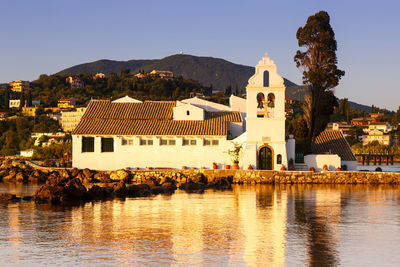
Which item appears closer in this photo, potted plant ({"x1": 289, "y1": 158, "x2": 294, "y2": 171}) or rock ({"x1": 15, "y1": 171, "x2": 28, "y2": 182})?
potted plant ({"x1": 289, "y1": 158, "x2": 294, "y2": 171})

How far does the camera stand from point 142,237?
18281mm

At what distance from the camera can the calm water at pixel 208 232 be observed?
15.3m

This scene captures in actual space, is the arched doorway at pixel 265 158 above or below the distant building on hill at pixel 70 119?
below

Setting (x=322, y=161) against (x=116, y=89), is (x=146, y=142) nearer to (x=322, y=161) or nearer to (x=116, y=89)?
(x=322, y=161)

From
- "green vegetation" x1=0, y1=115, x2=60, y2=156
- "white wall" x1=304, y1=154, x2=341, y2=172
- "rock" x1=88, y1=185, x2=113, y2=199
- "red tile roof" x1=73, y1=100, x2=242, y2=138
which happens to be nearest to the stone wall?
"white wall" x1=304, y1=154, x2=341, y2=172

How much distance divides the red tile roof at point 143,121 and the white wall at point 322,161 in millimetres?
6129

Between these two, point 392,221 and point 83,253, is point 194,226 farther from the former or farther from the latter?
point 392,221

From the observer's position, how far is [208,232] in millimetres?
19203

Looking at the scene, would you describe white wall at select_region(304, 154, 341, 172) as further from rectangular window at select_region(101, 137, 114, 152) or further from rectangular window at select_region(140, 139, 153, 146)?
rectangular window at select_region(101, 137, 114, 152)

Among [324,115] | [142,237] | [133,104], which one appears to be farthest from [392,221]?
[133,104]

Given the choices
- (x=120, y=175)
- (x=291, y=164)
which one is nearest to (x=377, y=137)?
(x=291, y=164)

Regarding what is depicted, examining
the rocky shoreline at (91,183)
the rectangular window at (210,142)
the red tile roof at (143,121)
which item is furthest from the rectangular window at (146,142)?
the rectangular window at (210,142)

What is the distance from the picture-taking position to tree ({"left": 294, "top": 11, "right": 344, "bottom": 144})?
4488cm

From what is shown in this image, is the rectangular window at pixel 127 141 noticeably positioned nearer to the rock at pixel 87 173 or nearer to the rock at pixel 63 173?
the rock at pixel 87 173
